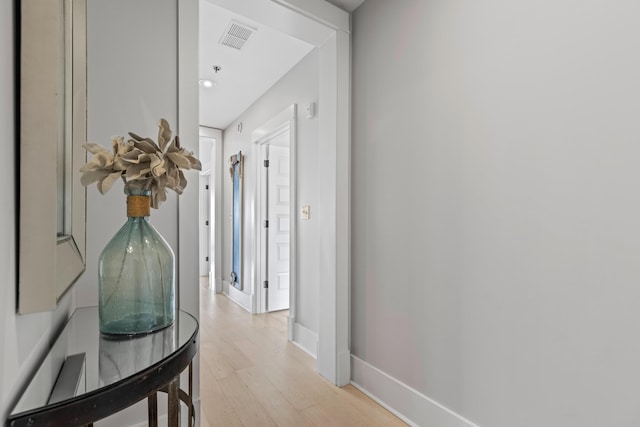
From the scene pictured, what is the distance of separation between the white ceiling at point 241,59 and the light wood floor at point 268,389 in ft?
8.12

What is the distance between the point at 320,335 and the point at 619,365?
1.65 metres

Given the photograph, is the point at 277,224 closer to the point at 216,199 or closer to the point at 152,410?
the point at 216,199

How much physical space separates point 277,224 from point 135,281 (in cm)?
302

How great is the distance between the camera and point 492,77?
4.85ft

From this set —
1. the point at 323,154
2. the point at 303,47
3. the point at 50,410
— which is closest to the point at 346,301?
the point at 323,154

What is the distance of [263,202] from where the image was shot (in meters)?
3.86

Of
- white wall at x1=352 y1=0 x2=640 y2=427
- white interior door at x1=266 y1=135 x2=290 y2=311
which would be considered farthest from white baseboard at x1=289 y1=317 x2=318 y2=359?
white interior door at x1=266 y1=135 x2=290 y2=311

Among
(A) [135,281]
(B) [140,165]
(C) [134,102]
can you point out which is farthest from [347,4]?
(A) [135,281]

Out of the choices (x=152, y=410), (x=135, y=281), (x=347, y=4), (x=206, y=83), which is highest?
(x=347, y=4)

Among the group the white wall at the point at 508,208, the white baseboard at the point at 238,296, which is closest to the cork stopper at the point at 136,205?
the white wall at the point at 508,208

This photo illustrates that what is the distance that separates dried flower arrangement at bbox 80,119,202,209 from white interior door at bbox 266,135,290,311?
2.92 m

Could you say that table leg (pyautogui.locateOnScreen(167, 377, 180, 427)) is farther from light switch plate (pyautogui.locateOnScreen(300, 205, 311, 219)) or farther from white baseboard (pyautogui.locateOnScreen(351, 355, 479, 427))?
light switch plate (pyautogui.locateOnScreen(300, 205, 311, 219))

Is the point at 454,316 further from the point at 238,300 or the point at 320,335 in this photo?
the point at 238,300

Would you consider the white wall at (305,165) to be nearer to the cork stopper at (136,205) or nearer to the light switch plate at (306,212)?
the light switch plate at (306,212)
